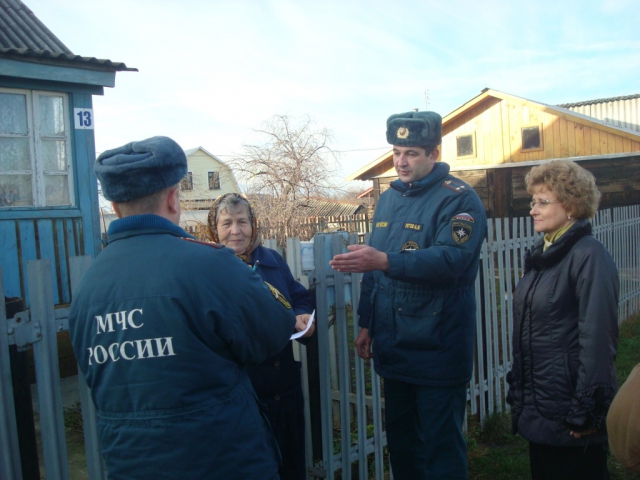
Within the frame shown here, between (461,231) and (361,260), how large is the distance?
0.52 meters

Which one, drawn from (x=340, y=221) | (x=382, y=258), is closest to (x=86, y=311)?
(x=382, y=258)

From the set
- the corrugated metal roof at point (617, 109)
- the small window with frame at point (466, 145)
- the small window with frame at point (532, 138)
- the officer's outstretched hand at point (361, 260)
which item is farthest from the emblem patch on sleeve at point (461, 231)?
the corrugated metal roof at point (617, 109)

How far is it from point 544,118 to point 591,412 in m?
15.3

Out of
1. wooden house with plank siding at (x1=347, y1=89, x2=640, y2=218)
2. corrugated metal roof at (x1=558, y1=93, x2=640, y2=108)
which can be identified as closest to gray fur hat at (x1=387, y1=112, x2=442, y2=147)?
wooden house with plank siding at (x1=347, y1=89, x2=640, y2=218)

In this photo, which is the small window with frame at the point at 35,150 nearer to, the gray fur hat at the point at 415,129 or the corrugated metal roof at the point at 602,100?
the gray fur hat at the point at 415,129

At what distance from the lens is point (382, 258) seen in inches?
100

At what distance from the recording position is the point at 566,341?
2.49 m

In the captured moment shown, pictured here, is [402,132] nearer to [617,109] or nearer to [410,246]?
[410,246]

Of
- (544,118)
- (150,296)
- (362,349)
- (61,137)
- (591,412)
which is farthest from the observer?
(544,118)

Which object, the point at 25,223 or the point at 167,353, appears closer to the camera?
the point at 167,353

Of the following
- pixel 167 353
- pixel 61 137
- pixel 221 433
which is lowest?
pixel 221 433

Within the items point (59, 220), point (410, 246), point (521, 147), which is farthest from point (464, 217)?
point (521, 147)

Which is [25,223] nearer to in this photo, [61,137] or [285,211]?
[61,137]

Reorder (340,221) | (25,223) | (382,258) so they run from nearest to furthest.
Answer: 1. (382,258)
2. (25,223)
3. (340,221)
